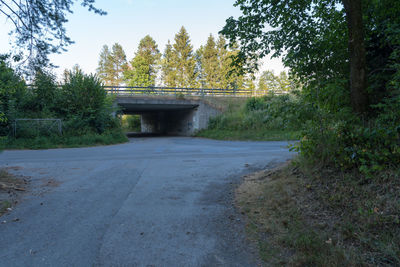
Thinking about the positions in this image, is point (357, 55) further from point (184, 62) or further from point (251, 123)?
point (184, 62)

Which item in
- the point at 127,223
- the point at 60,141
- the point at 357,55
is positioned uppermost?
the point at 357,55

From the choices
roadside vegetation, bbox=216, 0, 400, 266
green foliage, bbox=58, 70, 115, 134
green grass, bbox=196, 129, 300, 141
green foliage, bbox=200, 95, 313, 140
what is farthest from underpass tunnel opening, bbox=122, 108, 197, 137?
roadside vegetation, bbox=216, 0, 400, 266

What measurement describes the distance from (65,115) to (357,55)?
20735 millimetres

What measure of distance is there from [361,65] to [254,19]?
2940 mm

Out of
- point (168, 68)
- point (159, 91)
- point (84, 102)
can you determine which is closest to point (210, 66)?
point (168, 68)

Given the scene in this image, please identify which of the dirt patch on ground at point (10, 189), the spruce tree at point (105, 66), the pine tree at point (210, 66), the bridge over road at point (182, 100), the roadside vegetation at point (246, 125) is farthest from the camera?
the spruce tree at point (105, 66)

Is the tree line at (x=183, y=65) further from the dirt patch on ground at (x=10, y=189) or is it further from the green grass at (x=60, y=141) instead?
the dirt patch on ground at (x=10, y=189)

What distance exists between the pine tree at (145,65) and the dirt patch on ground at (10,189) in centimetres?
4749

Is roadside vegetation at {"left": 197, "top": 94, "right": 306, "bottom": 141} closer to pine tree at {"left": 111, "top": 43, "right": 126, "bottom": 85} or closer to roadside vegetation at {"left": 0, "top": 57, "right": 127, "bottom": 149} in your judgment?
roadside vegetation at {"left": 0, "top": 57, "right": 127, "bottom": 149}

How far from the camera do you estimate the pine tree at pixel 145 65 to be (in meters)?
53.4

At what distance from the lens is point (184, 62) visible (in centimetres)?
5291

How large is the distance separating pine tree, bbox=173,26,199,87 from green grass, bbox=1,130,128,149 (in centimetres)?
3446

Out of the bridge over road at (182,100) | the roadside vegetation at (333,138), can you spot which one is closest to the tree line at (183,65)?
the bridge over road at (182,100)

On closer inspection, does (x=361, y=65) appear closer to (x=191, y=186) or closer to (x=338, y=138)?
(x=338, y=138)
